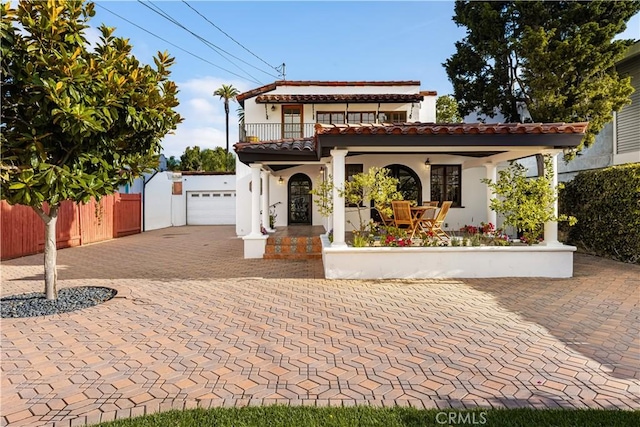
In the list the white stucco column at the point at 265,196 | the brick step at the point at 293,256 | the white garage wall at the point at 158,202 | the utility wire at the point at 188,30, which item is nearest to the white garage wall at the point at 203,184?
the white garage wall at the point at 158,202

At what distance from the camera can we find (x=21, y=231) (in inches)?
463

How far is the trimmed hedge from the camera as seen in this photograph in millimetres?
9203

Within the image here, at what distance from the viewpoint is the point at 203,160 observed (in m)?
38.4

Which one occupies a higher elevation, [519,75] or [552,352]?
[519,75]

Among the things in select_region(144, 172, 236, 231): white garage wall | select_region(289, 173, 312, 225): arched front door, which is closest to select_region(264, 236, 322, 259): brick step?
select_region(289, 173, 312, 225): arched front door

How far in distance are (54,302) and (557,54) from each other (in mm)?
13321

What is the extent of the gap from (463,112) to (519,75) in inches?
83.6

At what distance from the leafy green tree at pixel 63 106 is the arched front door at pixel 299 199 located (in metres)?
9.48

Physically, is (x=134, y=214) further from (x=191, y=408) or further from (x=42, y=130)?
(x=191, y=408)

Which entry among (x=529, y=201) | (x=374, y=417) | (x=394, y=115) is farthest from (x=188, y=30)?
(x=374, y=417)

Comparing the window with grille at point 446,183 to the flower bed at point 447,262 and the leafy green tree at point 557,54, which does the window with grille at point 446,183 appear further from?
the flower bed at point 447,262

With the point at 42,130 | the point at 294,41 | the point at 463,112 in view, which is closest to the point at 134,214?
the point at 294,41

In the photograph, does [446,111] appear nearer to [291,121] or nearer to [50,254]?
[291,121]

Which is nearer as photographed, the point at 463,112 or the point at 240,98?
the point at 463,112
